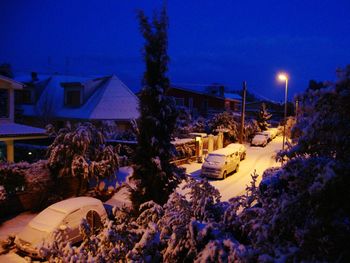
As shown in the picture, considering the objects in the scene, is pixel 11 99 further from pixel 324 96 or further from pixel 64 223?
pixel 324 96

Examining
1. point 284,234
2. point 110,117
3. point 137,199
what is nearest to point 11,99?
point 110,117

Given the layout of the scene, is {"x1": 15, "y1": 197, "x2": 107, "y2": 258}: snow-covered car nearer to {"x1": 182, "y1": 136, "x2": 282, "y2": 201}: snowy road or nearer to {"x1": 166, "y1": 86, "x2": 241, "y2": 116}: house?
{"x1": 182, "y1": 136, "x2": 282, "y2": 201}: snowy road

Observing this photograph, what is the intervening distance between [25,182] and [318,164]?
45.2 feet

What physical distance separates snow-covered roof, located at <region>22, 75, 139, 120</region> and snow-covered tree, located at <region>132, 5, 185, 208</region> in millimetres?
18964

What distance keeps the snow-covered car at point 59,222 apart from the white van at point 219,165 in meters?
10.3

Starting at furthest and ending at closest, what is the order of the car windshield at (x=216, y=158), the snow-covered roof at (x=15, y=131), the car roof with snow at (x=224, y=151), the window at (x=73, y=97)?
the window at (x=73, y=97)
the car roof with snow at (x=224, y=151)
the car windshield at (x=216, y=158)
the snow-covered roof at (x=15, y=131)

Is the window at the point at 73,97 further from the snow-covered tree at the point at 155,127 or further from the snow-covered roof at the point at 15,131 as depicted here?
the snow-covered tree at the point at 155,127

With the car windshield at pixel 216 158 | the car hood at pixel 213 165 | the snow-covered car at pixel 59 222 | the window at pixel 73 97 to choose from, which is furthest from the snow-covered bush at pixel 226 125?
the snow-covered car at pixel 59 222

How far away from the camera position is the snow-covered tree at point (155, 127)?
9859 mm

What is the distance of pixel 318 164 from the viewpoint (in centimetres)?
330

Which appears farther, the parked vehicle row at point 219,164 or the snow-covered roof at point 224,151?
the snow-covered roof at point 224,151

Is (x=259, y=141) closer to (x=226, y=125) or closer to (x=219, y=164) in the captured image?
(x=226, y=125)

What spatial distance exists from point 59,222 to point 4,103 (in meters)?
11.5

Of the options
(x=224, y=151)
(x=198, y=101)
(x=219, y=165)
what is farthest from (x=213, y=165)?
(x=198, y=101)
